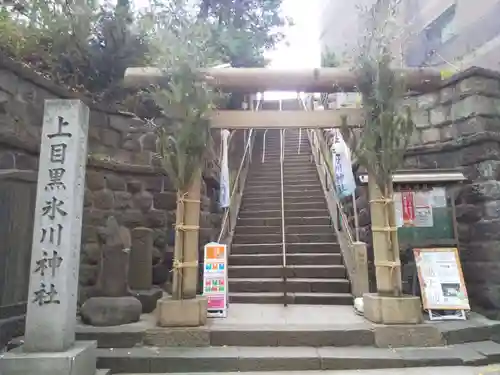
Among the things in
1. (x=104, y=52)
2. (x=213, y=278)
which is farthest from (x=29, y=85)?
(x=213, y=278)

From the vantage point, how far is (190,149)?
423 centimetres

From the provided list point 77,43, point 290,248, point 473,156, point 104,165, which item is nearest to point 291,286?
point 290,248

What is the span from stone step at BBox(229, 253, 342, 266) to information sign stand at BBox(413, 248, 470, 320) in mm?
1670

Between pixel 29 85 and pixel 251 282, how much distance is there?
404cm

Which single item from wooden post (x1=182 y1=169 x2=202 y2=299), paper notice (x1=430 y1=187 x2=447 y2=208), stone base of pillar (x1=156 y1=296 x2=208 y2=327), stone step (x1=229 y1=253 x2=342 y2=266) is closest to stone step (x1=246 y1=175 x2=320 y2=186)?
stone step (x1=229 y1=253 x2=342 y2=266)

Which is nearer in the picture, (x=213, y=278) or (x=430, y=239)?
(x=213, y=278)

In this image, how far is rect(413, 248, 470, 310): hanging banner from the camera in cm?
441

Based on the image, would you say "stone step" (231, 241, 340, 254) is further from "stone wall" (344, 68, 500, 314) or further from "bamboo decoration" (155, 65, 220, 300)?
"bamboo decoration" (155, 65, 220, 300)

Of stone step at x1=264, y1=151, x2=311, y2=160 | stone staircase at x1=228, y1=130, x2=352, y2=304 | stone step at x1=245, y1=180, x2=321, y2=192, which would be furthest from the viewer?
stone step at x1=264, y1=151, x2=311, y2=160

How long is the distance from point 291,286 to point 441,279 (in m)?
2.07

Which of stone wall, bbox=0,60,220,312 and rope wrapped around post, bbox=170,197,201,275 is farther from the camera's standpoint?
stone wall, bbox=0,60,220,312

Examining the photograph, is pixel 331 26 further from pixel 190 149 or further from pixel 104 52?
pixel 190 149

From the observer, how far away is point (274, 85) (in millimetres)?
4758

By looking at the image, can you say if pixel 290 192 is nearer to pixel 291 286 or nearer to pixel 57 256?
pixel 291 286
